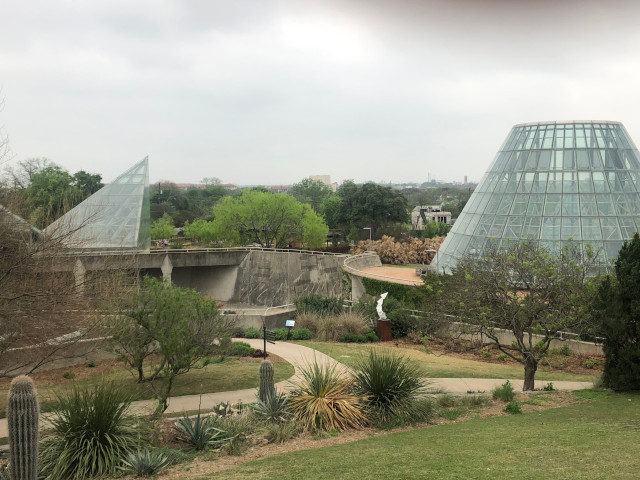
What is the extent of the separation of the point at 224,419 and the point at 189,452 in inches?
57.8

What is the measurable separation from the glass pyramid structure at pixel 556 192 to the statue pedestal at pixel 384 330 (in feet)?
19.5

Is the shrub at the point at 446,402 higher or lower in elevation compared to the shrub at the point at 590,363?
higher

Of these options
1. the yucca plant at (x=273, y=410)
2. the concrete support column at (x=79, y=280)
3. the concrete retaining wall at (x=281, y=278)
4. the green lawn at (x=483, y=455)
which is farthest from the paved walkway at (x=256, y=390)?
the concrete retaining wall at (x=281, y=278)

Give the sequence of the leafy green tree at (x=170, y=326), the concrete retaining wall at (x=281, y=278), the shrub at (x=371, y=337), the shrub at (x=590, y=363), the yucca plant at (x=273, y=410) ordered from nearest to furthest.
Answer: the yucca plant at (x=273, y=410)
the leafy green tree at (x=170, y=326)
the shrub at (x=590, y=363)
the shrub at (x=371, y=337)
the concrete retaining wall at (x=281, y=278)

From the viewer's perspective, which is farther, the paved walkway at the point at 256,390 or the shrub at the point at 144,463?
the paved walkway at the point at 256,390

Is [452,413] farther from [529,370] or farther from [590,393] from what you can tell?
[529,370]

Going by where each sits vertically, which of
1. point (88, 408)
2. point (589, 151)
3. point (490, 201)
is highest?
point (589, 151)

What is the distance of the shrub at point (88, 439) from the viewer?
30.9 ft

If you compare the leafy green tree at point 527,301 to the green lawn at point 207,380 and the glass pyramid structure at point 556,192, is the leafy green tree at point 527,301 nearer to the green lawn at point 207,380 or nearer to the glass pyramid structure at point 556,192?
the green lawn at point 207,380

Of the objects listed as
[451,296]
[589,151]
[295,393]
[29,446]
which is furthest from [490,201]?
[29,446]

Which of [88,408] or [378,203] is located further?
[378,203]

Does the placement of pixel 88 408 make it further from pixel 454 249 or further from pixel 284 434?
pixel 454 249

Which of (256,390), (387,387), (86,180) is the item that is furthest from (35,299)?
(86,180)

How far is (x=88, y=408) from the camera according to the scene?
33.4ft
